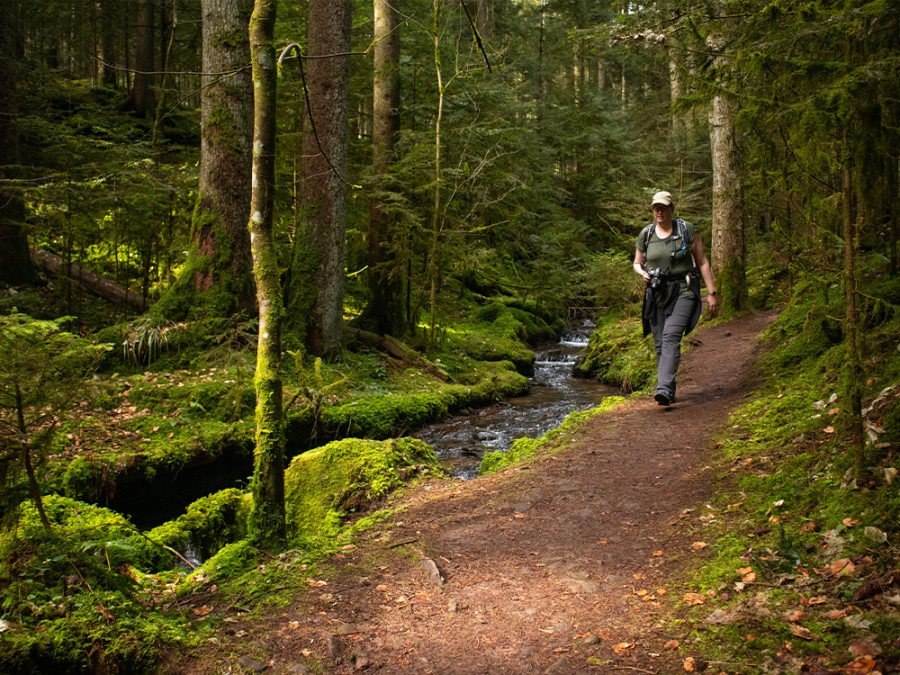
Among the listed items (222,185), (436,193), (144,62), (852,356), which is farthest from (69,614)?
(144,62)

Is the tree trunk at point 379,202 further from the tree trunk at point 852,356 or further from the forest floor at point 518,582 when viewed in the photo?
A: the tree trunk at point 852,356

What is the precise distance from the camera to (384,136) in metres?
12.5

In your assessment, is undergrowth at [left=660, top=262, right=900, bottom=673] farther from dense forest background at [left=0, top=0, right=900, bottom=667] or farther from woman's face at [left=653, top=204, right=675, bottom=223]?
woman's face at [left=653, top=204, right=675, bottom=223]

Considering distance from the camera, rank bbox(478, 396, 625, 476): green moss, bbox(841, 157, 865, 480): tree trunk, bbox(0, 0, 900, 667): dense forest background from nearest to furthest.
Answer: bbox(841, 157, 865, 480): tree trunk
bbox(0, 0, 900, 667): dense forest background
bbox(478, 396, 625, 476): green moss

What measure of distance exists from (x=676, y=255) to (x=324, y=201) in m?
6.25

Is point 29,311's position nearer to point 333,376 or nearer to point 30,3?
point 333,376

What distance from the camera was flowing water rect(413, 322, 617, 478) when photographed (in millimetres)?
7992

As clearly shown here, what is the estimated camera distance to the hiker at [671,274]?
21.5ft

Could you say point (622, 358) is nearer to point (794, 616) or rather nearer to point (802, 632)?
point (794, 616)

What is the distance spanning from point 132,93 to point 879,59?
2181 centimetres

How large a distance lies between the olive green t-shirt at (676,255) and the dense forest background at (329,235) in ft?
2.54

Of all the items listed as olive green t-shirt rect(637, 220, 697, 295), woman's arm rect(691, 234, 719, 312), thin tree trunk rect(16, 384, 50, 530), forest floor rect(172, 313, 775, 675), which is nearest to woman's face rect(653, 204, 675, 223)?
olive green t-shirt rect(637, 220, 697, 295)

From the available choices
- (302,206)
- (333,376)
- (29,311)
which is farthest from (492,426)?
(29,311)

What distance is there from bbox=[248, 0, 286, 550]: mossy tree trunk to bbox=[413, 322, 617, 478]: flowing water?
2.81 meters
